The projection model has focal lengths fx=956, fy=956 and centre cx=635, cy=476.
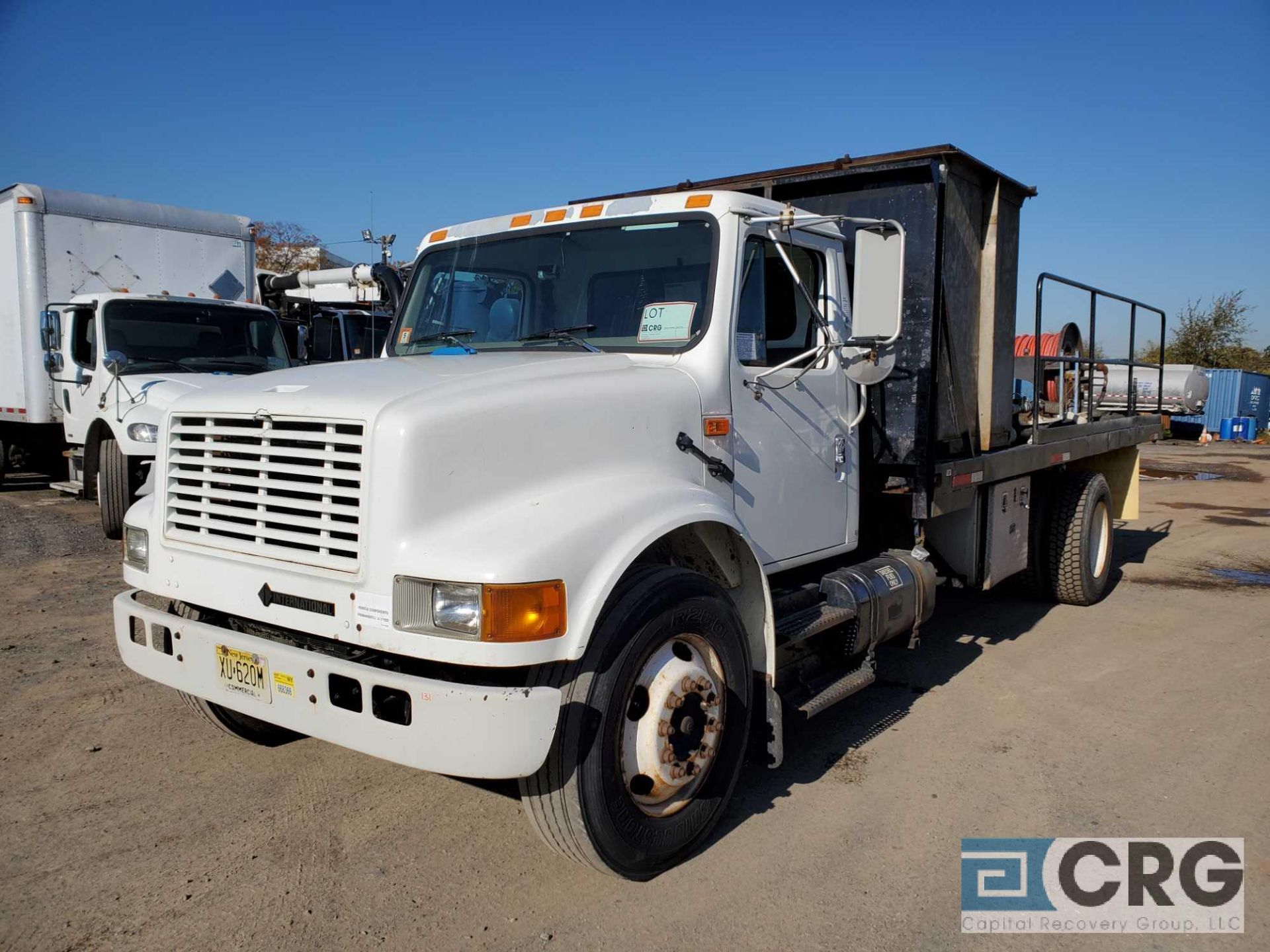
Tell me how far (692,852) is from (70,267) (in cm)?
1081

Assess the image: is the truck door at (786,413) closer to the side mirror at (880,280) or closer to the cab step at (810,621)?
the cab step at (810,621)

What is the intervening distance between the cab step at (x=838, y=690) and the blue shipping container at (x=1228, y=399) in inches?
1310

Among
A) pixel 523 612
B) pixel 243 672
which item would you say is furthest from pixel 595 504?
pixel 243 672

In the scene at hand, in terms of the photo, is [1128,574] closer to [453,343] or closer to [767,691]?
[767,691]

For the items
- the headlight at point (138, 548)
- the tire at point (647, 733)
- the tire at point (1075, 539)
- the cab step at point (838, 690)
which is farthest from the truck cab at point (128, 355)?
the tire at point (1075, 539)

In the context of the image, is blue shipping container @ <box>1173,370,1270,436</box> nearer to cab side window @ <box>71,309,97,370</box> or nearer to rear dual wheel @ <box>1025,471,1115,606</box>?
rear dual wheel @ <box>1025,471,1115,606</box>

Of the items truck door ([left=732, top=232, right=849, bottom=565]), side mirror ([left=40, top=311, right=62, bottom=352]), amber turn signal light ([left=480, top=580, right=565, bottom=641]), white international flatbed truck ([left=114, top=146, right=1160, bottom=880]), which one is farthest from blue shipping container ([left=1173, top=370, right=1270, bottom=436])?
amber turn signal light ([left=480, top=580, right=565, bottom=641])

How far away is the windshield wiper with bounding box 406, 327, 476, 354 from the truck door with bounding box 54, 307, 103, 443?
669 centimetres

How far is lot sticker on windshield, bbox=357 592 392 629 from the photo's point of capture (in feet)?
9.21

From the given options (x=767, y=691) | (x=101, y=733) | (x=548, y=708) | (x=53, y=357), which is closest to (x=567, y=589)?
(x=548, y=708)

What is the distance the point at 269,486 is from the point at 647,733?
148 cm

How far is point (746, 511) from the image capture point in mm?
3883

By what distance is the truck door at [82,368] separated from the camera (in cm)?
968

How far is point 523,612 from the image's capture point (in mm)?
2701
